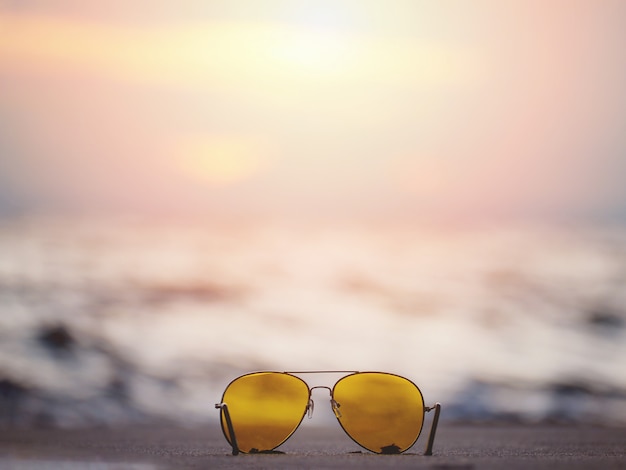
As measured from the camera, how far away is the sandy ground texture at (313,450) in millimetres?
2625

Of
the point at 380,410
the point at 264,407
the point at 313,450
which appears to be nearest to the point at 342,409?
the point at 380,410

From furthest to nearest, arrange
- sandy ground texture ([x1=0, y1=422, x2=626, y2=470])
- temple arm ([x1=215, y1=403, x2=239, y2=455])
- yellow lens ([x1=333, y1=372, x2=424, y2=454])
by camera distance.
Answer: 1. yellow lens ([x1=333, y1=372, x2=424, y2=454])
2. temple arm ([x1=215, y1=403, x2=239, y2=455])
3. sandy ground texture ([x1=0, y1=422, x2=626, y2=470])

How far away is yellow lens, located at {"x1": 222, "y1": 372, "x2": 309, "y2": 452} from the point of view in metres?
3.08

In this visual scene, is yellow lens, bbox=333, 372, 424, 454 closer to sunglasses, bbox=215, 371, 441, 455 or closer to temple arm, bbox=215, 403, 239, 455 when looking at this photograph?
sunglasses, bbox=215, 371, 441, 455

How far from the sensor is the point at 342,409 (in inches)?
125

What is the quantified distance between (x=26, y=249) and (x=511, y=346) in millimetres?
3620

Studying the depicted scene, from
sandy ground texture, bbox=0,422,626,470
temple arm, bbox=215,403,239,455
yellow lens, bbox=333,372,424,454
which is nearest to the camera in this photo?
sandy ground texture, bbox=0,422,626,470

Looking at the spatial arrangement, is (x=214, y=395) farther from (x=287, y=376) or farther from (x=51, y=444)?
(x=287, y=376)

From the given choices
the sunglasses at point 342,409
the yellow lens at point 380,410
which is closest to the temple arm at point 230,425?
the sunglasses at point 342,409

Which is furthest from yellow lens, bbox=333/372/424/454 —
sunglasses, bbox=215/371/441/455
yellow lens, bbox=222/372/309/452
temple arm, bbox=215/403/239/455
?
temple arm, bbox=215/403/239/455

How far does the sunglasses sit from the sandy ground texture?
0.07 m

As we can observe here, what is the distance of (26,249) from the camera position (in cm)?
743

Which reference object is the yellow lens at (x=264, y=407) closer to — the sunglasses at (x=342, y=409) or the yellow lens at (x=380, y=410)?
the sunglasses at (x=342, y=409)

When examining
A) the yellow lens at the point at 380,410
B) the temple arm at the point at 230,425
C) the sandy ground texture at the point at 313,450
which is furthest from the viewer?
the yellow lens at the point at 380,410
